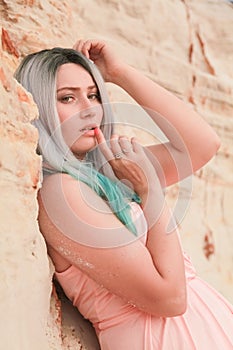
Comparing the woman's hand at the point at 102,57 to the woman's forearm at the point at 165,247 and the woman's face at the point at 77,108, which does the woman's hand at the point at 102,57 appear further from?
the woman's forearm at the point at 165,247

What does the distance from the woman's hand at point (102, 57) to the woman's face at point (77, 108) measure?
6.2 inches

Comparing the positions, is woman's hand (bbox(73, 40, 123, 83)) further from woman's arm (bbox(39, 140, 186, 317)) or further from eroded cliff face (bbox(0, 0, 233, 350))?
woman's arm (bbox(39, 140, 186, 317))

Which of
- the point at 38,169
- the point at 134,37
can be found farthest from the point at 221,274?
the point at 38,169

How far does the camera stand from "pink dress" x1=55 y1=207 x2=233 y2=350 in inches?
49.7

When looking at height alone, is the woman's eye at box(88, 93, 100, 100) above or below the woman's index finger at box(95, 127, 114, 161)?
above

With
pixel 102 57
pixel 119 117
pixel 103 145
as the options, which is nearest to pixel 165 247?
pixel 103 145

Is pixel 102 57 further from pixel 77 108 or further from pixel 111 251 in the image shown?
pixel 111 251

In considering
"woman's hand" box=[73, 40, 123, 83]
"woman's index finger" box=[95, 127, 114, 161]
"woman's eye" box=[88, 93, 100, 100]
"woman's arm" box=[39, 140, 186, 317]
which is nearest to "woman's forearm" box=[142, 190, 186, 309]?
"woman's arm" box=[39, 140, 186, 317]

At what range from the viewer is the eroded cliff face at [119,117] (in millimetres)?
1070

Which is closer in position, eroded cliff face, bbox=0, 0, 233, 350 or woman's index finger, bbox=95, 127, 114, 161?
eroded cliff face, bbox=0, 0, 233, 350

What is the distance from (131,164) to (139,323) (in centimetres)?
30

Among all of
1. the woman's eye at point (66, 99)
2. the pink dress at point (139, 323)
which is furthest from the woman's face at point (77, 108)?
the pink dress at point (139, 323)

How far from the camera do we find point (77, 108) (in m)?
1.36

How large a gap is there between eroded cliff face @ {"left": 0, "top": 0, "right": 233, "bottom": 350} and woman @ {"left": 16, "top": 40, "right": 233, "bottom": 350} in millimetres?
68
